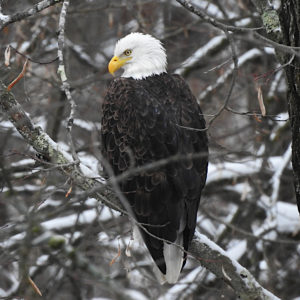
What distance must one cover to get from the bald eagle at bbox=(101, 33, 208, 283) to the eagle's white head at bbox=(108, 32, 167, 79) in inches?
12.5

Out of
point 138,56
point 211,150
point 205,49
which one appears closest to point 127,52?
point 138,56

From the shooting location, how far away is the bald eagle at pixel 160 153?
402cm

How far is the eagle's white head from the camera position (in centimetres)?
479

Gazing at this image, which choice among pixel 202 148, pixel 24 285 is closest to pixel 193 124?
pixel 202 148

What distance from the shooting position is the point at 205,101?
6.20 metres

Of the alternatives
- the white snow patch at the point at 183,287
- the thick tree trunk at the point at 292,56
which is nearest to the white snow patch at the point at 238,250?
the white snow patch at the point at 183,287

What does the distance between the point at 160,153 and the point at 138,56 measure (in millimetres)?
1192

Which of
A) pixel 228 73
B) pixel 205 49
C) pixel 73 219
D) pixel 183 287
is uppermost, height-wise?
pixel 205 49

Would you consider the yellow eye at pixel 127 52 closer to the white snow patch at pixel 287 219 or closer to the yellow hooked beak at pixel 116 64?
the yellow hooked beak at pixel 116 64

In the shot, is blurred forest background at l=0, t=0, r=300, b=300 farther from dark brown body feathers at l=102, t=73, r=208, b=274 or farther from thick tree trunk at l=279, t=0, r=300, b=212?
thick tree trunk at l=279, t=0, r=300, b=212

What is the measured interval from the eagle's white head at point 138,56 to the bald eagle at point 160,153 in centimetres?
32

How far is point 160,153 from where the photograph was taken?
13.2ft

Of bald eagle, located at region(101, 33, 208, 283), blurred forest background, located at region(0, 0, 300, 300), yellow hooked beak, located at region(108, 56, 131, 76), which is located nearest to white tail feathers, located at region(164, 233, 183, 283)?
bald eagle, located at region(101, 33, 208, 283)

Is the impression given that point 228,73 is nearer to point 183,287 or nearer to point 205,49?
point 205,49
